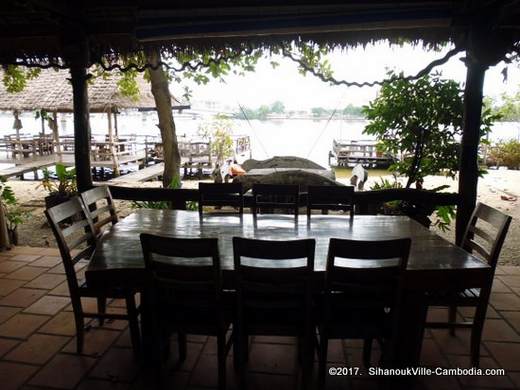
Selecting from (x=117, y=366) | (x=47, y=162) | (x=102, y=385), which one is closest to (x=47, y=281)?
(x=117, y=366)

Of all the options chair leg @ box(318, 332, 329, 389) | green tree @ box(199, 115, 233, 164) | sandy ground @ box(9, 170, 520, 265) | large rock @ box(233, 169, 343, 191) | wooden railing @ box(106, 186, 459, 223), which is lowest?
sandy ground @ box(9, 170, 520, 265)

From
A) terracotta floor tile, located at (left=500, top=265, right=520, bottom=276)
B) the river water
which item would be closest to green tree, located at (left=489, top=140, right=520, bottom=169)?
the river water

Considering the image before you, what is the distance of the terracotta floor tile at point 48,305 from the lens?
2.86 meters

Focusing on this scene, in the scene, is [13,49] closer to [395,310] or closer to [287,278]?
[287,278]

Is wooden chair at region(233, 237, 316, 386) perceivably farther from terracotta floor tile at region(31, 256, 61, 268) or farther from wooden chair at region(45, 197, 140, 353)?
terracotta floor tile at region(31, 256, 61, 268)

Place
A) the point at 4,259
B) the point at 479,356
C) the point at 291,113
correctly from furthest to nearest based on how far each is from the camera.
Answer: the point at 291,113 → the point at 4,259 → the point at 479,356

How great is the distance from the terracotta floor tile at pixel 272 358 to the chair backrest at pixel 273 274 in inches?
23.5

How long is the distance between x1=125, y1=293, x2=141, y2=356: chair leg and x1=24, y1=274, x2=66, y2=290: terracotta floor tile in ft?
4.50

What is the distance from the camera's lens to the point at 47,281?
3.34m

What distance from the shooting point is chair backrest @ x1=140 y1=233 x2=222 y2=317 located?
173cm

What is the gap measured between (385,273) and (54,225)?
1.81 m

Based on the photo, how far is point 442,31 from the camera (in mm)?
3359

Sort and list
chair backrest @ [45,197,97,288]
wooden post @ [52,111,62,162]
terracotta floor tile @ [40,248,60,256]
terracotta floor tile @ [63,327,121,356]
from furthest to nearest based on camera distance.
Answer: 1. wooden post @ [52,111,62,162]
2. terracotta floor tile @ [40,248,60,256]
3. terracotta floor tile @ [63,327,121,356]
4. chair backrest @ [45,197,97,288]

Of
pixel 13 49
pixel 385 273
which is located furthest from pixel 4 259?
pixel 385 273
